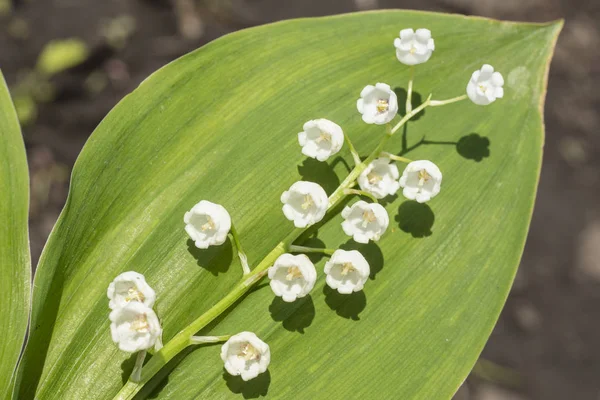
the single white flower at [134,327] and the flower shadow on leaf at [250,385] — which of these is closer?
the single white flower at [134,327]

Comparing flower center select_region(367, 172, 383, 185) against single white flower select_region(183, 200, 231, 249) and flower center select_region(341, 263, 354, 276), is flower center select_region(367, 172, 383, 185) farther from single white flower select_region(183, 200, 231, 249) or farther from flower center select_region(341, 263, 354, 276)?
single white flower select_region(183, 200, 231, 249)

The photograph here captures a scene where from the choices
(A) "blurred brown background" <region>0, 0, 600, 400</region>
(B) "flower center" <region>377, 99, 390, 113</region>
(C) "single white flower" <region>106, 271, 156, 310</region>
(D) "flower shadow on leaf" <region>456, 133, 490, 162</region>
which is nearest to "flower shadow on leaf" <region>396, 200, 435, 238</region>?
(D) "flower shadow on leaf" <region>456, 133, 490, 162</region>

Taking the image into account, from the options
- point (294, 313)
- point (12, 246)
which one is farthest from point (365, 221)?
point (12, 246)

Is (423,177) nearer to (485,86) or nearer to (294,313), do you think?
(485,86)

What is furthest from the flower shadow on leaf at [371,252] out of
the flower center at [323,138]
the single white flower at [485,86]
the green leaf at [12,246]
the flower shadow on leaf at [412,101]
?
the green leaf at [12,246]

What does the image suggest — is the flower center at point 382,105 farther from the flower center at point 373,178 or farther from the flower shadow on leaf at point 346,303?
the flower shadow on leaf at point 346,303

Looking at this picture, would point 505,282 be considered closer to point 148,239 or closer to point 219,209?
point 219,209
